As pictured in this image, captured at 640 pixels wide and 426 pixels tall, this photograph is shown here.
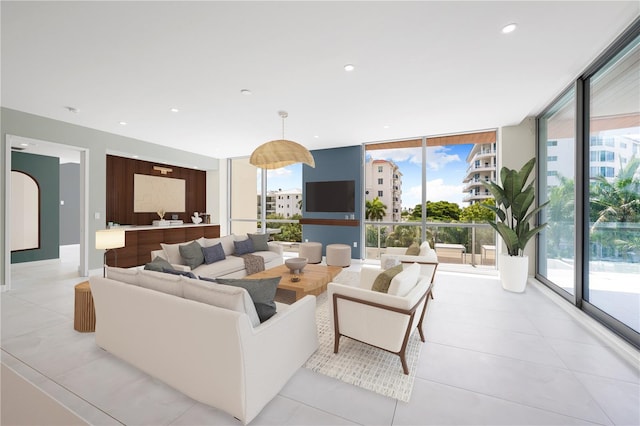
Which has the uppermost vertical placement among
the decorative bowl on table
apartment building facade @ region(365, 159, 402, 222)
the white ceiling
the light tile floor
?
the white ceiling

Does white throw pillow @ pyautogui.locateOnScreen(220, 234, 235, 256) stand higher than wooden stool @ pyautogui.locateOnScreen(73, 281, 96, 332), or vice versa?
white throw pillow @ pyautogui.locateOnScreen(220, 234, 235, 256)

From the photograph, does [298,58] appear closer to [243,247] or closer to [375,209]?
[243,247]

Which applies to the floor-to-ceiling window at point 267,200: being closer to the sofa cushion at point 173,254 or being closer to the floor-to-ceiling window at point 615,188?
the sofa cushion at point 173,254

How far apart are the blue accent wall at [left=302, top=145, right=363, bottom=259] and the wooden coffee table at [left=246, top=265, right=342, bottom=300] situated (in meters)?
2.33

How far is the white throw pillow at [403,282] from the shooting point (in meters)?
2.15

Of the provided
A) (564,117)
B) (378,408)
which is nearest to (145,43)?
(378,408)

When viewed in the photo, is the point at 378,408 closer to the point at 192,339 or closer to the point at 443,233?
the point at 192,339

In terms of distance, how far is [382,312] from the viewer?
2123mm

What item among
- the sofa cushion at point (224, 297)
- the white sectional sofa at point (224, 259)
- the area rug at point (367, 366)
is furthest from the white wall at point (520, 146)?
the sofa cushion at point (224, 297)

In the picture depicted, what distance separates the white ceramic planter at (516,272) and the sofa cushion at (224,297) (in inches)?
164

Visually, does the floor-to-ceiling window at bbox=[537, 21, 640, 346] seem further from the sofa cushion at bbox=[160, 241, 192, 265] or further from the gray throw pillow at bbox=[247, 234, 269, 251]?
the sofa cushion at bbox=[160, 241, 192, 265]

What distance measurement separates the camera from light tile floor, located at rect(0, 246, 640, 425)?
1700mm

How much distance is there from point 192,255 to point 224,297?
271 centimetres

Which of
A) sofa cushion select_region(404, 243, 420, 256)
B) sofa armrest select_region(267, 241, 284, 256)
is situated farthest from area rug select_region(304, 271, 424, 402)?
sofa armrest select_region(267, 241, 284, 256)
